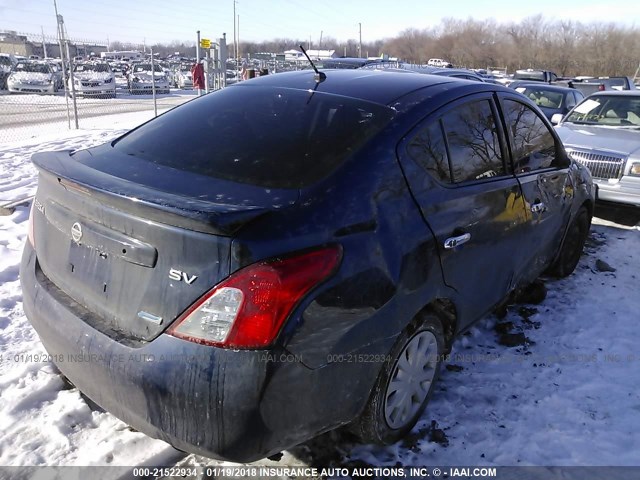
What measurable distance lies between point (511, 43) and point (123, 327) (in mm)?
74598

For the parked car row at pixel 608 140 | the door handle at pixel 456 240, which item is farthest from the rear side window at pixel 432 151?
the parked car row at pixel 608 140

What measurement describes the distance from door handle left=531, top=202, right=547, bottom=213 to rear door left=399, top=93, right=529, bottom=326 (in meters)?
0.14

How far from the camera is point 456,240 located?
8.54 ft

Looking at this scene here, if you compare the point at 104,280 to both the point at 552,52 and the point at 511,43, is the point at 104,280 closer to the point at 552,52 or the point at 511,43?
the point at 552,52

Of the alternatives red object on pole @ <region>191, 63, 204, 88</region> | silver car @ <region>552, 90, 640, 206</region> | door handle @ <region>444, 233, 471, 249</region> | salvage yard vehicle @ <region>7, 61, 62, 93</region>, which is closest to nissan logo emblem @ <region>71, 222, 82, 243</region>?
door handle @ <region>444, 233, 471, 249</region>

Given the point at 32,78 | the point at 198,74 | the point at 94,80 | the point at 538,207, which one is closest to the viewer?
the point at 538,207

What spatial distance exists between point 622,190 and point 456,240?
521 cm

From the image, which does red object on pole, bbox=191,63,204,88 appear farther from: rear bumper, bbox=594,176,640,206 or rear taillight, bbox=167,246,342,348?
rear taillight, bbox=167,246,342,348

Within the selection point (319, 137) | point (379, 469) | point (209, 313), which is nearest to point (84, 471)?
point (209, 313)

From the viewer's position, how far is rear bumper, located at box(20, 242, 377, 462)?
71.0 inches

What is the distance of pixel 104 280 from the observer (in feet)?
6.89

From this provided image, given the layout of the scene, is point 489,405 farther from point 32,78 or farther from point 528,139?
point 32,78

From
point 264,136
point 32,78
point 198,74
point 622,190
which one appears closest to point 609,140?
point 622,190

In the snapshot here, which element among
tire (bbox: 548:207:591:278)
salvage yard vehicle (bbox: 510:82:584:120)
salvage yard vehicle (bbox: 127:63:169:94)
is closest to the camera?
tire (bbox: 548:207:591:278)
